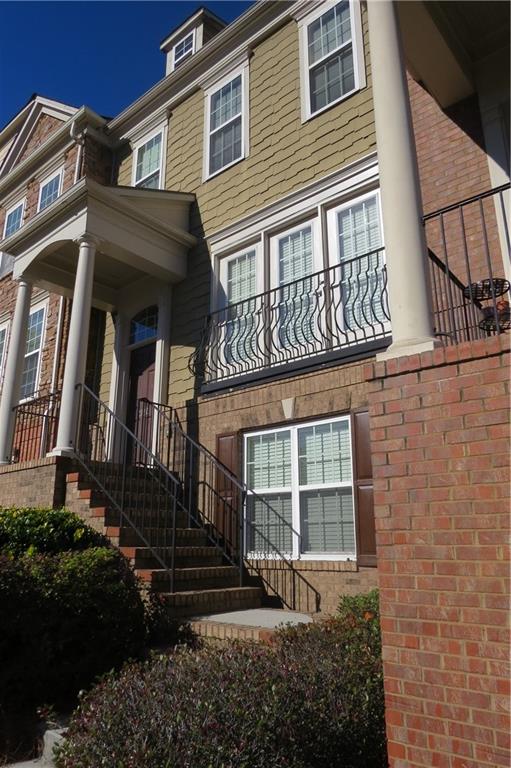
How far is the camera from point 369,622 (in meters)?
4.25

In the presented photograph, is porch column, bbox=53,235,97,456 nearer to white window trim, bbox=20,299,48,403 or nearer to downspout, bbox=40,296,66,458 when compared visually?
downspout, bbox=40,296,66,458

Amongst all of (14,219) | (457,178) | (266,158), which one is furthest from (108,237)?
(14,219)

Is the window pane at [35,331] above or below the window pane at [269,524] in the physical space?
above

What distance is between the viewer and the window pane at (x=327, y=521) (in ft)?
21.7

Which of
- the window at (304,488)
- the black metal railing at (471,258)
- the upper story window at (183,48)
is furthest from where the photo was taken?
the upper story window at (183,48)

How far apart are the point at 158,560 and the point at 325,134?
21.0 ft

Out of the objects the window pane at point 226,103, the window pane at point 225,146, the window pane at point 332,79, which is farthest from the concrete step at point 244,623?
the window pane at point 226,103

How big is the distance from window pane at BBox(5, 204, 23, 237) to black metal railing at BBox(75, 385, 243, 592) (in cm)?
764

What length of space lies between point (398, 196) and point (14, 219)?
13542mm

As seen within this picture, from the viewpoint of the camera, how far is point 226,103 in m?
10.5

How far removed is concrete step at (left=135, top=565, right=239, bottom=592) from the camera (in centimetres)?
587

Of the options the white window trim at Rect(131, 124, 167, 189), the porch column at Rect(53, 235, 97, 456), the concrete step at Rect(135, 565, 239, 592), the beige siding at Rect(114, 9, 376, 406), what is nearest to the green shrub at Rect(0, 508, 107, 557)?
the concrete step at Rect(135, 565, 239, 592)

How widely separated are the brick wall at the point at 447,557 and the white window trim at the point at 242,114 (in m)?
7.76

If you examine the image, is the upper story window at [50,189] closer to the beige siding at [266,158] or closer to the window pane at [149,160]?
the window pane at [149,160]
